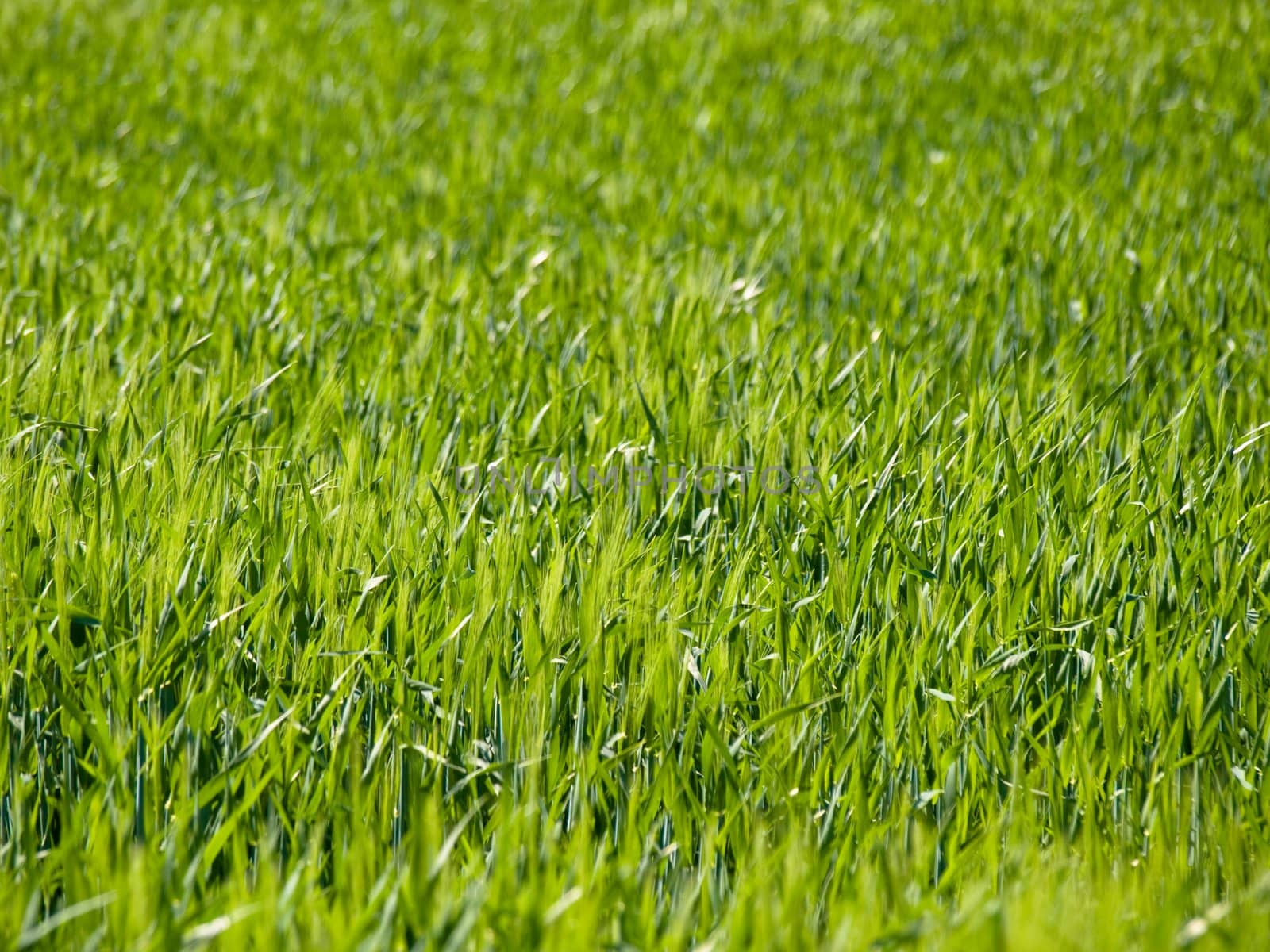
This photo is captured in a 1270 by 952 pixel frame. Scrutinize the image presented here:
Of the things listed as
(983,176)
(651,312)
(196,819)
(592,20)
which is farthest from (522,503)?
(592,20)

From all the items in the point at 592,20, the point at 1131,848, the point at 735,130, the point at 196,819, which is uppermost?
the point at 592,20

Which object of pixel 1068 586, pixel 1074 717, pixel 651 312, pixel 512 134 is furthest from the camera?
pixel 512 134

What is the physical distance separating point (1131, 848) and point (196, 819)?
1090 mm

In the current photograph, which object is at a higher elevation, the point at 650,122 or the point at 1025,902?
the point at 650,122

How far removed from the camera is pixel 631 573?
67.5 inches

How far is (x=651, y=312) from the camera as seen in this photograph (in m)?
3.23

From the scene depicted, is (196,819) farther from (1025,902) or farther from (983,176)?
(983,176)

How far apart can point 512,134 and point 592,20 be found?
2.91 m

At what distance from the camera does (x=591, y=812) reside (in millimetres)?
1409

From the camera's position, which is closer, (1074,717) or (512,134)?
(1074,717)

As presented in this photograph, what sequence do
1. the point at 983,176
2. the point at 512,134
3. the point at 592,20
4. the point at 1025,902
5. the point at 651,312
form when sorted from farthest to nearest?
1. the point at 592,20
2. the point at 512,134
3. the point at 983,176
4. the point at 651,312
5. the point at 1025,902

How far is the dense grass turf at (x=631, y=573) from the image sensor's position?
1207 millimetres

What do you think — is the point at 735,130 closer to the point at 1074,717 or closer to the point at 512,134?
the point at 512,134

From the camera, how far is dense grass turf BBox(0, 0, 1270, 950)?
121 cm
